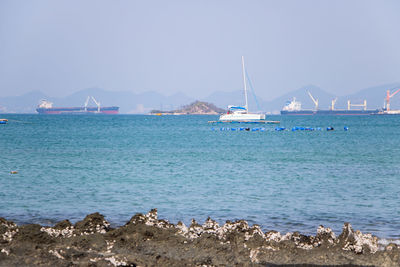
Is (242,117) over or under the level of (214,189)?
over

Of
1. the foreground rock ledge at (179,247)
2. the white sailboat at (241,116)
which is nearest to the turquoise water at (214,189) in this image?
the foreground rock ledge at (179,247)

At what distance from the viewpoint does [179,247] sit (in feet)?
41.1

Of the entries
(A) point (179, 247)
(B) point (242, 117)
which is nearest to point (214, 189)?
(A) point (179, 247)

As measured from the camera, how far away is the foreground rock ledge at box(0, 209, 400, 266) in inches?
439

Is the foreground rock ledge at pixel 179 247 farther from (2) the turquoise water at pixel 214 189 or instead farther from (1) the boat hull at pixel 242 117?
(1) the boat hull at pixel 242 117

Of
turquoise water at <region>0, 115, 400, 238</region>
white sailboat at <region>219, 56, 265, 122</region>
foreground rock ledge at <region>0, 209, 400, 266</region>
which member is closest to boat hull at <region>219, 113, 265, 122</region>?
white sailboat at <region>219, 56, 265, 122</region>

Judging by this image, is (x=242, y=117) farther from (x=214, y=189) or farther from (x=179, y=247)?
(x=179, y=247)

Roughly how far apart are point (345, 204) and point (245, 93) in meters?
111

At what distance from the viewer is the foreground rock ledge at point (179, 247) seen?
439 inches

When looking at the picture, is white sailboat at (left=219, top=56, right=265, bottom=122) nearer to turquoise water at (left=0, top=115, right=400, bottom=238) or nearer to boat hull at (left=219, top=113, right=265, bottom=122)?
boat hull at (left=219, top=113, right=265, bottom=122)

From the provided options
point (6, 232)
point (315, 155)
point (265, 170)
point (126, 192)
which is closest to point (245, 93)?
point (315, 155)

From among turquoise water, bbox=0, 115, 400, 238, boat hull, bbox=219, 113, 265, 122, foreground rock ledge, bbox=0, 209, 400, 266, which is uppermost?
boat hull, bbox=219, 113, 265, 122

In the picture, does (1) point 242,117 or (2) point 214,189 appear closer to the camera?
(2) point 214,189

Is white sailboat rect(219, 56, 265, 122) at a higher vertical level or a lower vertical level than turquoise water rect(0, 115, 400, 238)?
higher
